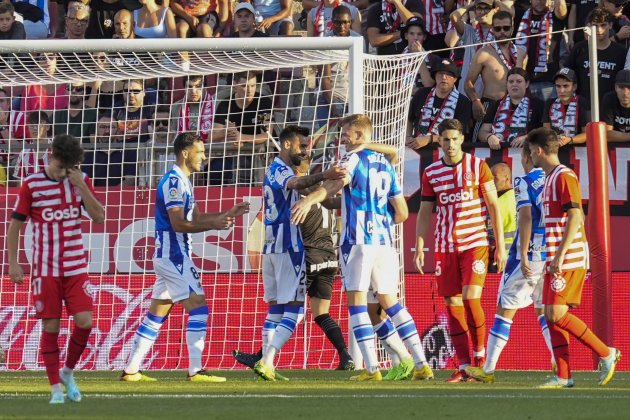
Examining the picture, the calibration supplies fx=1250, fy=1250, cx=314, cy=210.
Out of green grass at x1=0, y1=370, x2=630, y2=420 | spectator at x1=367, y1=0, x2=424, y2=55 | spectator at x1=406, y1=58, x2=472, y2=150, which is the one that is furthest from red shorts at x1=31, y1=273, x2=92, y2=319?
spectator at x1=367, y1=0, x2=424, y2=55

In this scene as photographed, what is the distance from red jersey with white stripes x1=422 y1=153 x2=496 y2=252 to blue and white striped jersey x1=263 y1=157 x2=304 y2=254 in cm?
135

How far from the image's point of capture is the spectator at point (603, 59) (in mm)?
15680

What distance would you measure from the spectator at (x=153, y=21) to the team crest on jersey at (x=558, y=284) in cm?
959

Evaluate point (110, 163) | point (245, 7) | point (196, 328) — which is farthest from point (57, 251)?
point (245, 7)

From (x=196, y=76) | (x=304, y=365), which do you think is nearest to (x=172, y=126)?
(x=196, y=76)

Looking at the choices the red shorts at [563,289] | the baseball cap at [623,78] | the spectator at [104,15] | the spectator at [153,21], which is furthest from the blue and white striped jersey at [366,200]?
the spectator at [104,15]

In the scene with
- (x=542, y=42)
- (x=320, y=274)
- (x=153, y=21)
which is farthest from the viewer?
(x=153, y=21)

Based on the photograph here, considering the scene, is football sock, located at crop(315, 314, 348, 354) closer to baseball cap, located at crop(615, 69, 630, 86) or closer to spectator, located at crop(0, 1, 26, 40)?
baseball cap, located at crop(615, 69, 630, 86)

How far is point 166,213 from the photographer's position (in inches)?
439

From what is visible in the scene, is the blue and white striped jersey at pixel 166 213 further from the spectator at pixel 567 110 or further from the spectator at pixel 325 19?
the spectator at pixel 325 19

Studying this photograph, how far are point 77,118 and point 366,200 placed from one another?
5.27m

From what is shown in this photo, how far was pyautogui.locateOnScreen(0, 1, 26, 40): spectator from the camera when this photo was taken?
18078 millimetres

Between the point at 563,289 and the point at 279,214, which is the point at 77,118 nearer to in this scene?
the point at 279,214

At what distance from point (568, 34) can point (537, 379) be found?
267 inches
